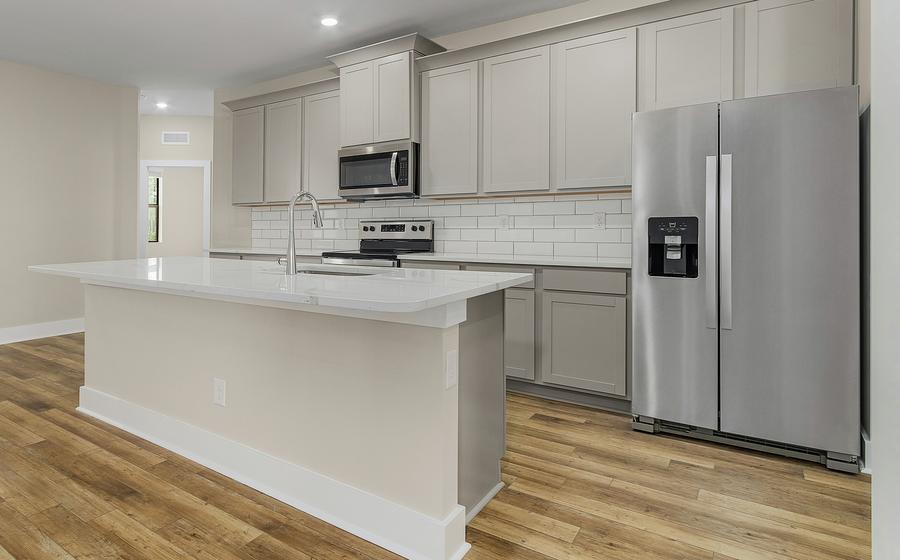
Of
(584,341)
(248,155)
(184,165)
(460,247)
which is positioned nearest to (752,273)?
(584,341)

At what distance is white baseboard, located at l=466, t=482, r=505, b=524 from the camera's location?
1940 millimetres

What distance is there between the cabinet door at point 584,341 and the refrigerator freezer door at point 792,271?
0.63 m

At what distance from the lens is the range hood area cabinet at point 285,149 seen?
480cm

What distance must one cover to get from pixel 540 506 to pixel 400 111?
126 inches

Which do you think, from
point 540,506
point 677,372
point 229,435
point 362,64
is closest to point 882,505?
point 540,506

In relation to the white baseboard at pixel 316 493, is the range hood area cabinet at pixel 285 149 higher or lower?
higher

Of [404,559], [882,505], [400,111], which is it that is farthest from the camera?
[400,111]

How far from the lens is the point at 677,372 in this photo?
8.80 feet

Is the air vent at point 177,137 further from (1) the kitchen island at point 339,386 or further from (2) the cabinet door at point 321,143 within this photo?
(1) the kitchen island at point 339,386

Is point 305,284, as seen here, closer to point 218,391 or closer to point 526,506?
point 218,391

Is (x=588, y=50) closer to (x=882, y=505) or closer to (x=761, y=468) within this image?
(x=761, y=468)

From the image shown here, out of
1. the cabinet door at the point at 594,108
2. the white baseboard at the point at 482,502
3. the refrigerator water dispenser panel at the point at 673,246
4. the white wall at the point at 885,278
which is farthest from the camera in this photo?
the cabinet door at the point at 594,108

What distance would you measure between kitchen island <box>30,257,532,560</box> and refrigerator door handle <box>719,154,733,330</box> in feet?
3.64

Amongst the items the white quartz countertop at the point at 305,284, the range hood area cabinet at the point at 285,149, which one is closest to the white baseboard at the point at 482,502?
the white quartz countertop at the point at 305,284
